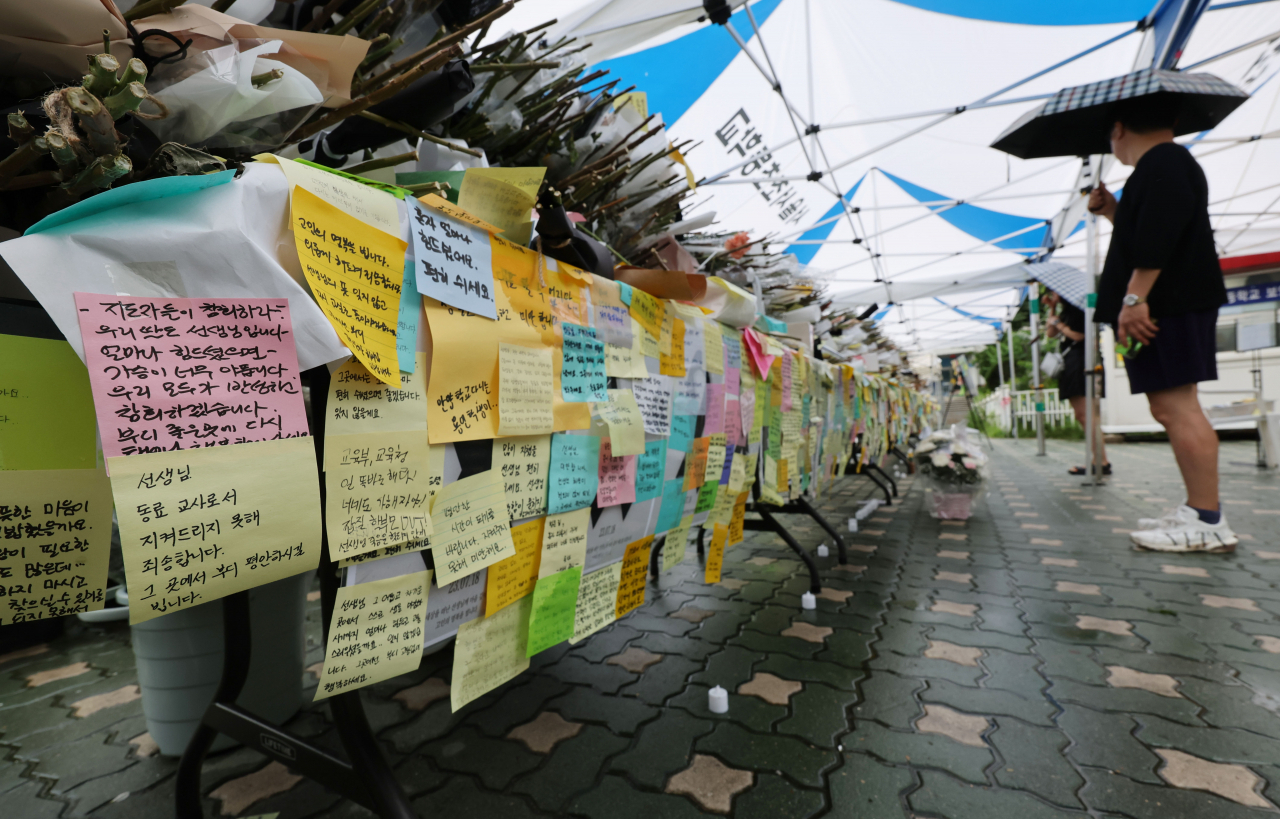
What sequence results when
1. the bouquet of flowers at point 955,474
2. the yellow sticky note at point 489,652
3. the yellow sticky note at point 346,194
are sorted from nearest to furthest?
1. the yellow sticky note at point 346,194
2. the yellow sticky note at point 489,652
3. the bouquet of flowers at point 955,474

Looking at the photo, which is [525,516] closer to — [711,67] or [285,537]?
[285,537]

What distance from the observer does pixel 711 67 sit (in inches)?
213

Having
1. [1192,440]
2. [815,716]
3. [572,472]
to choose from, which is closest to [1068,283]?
[1192,440]

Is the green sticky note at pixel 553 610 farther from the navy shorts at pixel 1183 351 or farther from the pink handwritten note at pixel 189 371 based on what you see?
the navy shorts at pixel 1183 351

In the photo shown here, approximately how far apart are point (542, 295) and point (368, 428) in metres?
0.37

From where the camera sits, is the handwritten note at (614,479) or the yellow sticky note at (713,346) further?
the yellow sticky note at (713,346)

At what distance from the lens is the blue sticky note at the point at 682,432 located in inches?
47.7

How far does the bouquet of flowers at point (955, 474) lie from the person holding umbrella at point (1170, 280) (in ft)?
2.83

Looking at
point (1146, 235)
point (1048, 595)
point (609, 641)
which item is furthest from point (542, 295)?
point (1146, 235)

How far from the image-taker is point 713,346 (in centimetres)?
141

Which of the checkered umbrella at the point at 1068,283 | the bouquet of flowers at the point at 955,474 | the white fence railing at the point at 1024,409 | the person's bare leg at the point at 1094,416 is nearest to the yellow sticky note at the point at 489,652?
the bouquet of flowers at the point at 955,474

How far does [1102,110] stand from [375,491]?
4.31 m

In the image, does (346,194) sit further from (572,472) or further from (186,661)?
(186,661)

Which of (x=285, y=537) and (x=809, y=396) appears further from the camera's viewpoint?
(x=809, y=396)
